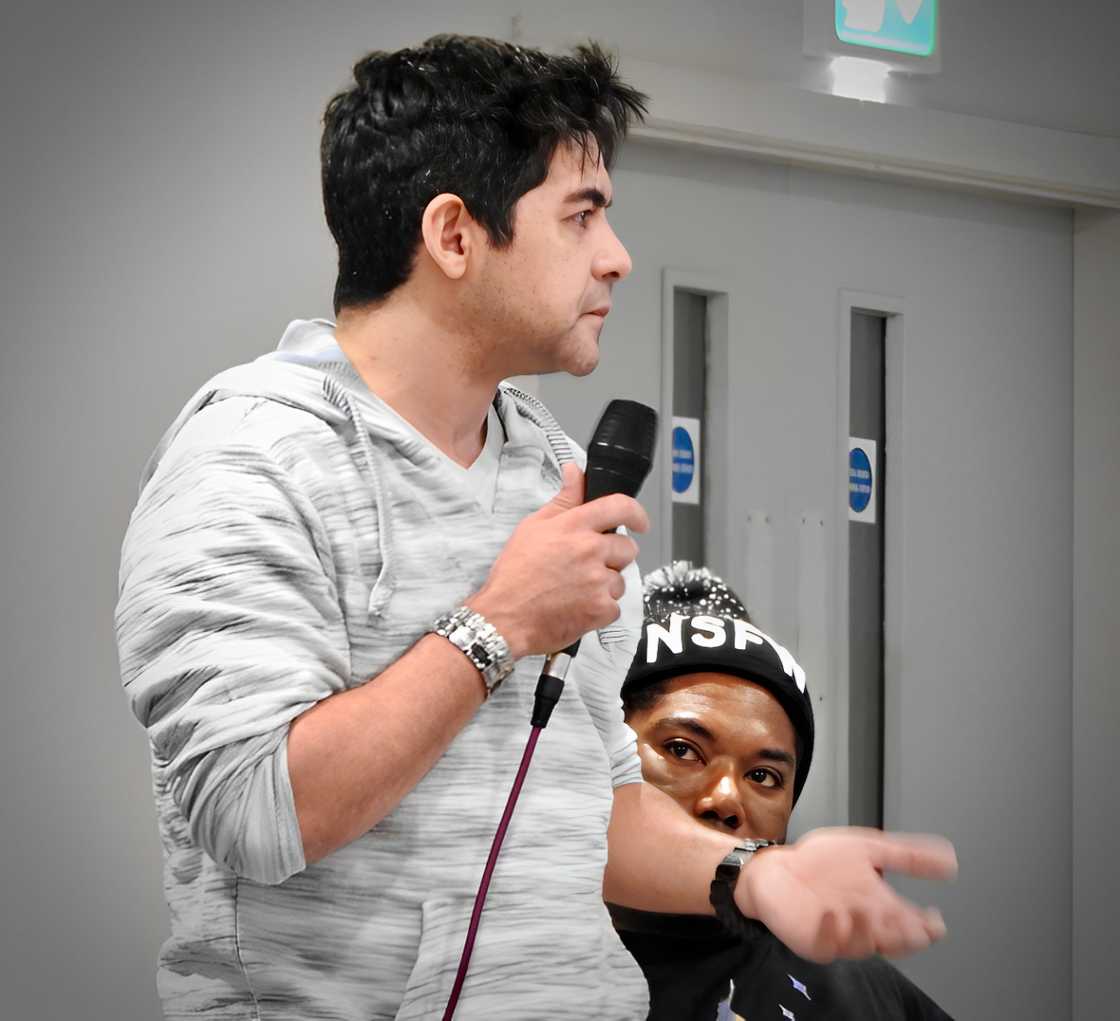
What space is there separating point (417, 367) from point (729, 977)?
89 cm

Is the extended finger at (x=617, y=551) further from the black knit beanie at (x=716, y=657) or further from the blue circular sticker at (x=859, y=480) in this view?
the blue circular sticker at (x=859, y=480)

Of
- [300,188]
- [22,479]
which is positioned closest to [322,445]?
[22,479]

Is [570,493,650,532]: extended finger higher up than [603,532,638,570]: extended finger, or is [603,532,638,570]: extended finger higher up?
[570,493,650,532]: extended finger

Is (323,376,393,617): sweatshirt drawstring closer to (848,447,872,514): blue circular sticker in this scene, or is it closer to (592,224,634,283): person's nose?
(592,224,634,283): person's nose

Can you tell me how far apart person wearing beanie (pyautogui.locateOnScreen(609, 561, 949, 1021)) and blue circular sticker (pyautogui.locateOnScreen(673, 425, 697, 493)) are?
806 millimetres

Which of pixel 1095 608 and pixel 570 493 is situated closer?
pixel 570 493

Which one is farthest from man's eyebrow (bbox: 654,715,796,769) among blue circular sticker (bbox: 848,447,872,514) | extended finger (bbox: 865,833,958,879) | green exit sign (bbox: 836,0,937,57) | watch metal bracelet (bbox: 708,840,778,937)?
green exit sign (bbox: 836,0,937,57)

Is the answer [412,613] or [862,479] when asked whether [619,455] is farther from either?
[862,479]

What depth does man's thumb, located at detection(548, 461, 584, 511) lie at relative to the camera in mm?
1068

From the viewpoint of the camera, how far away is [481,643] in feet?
3.20

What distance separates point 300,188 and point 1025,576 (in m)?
1.69

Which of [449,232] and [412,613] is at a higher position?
[449,232]

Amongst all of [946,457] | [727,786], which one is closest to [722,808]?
[727,786]

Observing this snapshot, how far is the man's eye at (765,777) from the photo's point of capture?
1730 mm
